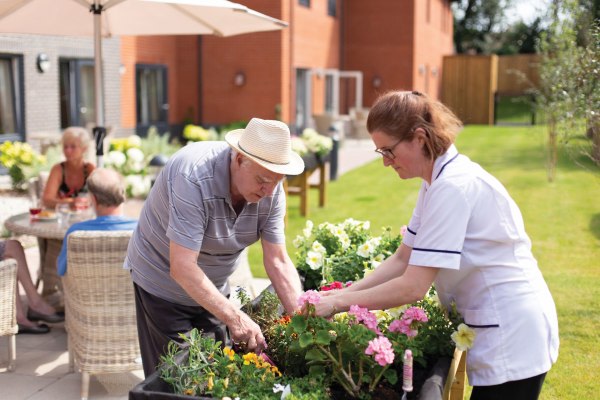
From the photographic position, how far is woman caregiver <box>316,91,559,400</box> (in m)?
2.39

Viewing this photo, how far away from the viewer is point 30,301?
5676mm

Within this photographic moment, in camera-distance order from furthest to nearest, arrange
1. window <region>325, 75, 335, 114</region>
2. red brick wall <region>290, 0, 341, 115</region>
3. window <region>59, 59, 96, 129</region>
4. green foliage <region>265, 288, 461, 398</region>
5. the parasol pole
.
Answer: window <region>325, 75, 335, 114</region> < red brick wall <region>290, 0, 341, 115</region> < window <region>59, 59, 96, 129</region> < the parasol pole < green foliage <region>265, 288, 461, 398</region>

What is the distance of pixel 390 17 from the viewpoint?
27312mm

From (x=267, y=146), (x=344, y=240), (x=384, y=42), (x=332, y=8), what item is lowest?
(x=344, y=240)

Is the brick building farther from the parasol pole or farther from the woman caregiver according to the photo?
the woman caregiver

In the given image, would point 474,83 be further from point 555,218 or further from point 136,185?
point 136,185

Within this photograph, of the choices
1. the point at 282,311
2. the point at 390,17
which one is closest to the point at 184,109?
the point at 390,17

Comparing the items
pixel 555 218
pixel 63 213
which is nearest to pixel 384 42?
pixel 555 218

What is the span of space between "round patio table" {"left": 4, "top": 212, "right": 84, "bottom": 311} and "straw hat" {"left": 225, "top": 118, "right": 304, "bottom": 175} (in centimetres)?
288

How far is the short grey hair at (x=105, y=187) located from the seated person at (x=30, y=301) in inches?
52.6

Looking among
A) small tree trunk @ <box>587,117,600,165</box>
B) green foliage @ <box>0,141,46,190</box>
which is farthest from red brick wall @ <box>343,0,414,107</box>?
small tree trunk @ <box>587,117,600,165</box>

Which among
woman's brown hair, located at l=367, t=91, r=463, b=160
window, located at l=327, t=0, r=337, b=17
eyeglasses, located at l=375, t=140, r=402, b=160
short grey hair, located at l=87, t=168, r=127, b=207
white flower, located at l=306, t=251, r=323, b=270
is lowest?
white flower, located at l=306, t=251, r=323, b=270

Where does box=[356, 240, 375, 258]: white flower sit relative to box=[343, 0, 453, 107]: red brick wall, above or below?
below

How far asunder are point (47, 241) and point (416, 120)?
4.49m
